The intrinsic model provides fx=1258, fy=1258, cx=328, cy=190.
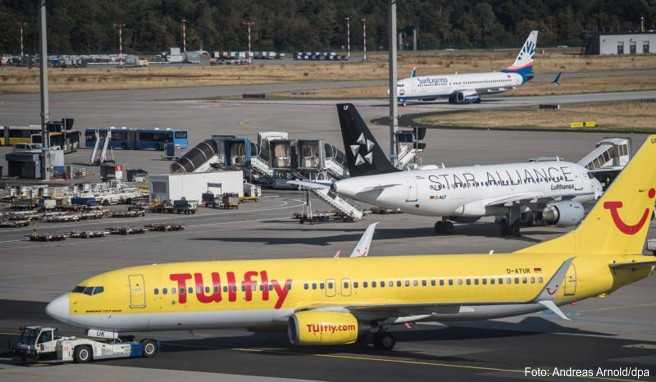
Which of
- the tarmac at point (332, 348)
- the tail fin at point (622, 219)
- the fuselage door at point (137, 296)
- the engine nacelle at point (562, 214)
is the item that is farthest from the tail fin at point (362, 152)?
the fuselage door at point (137, 296)

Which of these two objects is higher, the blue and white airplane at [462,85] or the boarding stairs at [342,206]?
the blue and white airplane at [462,85]

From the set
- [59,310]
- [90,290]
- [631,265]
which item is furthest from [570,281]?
[59,310]

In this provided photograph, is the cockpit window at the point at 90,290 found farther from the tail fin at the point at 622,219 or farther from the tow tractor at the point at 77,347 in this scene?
the tail fin at the point at 622,219

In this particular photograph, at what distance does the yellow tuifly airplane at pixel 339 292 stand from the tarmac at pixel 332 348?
1354 mm

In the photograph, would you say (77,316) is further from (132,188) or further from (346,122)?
(132,188)

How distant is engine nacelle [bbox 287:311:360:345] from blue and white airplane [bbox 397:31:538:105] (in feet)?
413

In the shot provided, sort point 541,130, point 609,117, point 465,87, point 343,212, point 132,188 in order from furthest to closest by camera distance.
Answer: point 465,87 < point 609,117 < point 541,130 < point 132,188 < point 343,212

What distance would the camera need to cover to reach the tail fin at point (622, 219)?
150 feet

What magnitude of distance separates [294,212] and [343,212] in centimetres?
669

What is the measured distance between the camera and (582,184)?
239ft

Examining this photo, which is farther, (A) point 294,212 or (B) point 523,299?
(A) point 294,212

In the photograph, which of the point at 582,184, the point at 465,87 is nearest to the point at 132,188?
the point at 582,184

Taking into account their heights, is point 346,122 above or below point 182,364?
above

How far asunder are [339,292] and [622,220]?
36.4ft
